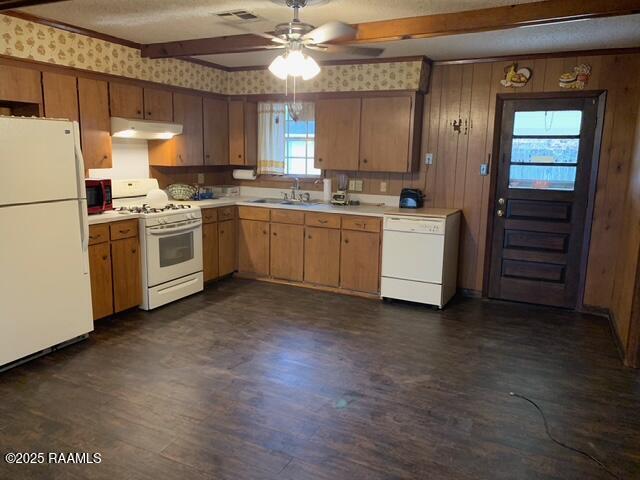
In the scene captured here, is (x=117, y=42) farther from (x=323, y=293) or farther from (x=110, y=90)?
(x=323, y=293)

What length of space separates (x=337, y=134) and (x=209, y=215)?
1651 millimetres

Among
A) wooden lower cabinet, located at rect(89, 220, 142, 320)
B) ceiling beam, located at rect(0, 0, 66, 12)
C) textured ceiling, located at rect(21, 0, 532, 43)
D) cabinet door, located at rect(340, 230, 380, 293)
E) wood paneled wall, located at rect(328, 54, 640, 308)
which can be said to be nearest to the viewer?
ceiling beam, located at rect(0, 0, 66, 12)

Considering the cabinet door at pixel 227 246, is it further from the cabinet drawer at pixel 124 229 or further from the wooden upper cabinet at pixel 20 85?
the wooden upper cabinet at pixel 20 85

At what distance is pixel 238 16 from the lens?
3.57 m

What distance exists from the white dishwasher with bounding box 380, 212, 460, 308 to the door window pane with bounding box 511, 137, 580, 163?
91cm

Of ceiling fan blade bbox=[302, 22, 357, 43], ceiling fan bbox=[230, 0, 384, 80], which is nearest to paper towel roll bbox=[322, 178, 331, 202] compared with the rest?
ceiling fan bbox=[230, 0, 384, 80]

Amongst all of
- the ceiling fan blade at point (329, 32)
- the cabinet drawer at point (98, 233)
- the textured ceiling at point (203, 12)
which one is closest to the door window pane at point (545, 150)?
the textured ceiling at point (203, 12)

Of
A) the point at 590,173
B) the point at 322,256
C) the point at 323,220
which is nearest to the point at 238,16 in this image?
the point at 323,220

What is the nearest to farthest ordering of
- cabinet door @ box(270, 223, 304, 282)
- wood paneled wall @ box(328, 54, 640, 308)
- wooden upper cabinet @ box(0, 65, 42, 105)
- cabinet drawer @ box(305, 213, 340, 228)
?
wooden upper cabinet @ box(0, 65, 42, 105)
wood paneled wall @ box(328, 54, 640, 308)
cabinet drawer @ box(305, 213, 340, 228)
cabinet door @ box(270, 223, 304, 282)

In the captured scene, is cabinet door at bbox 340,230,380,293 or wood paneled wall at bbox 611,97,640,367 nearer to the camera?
wood paneled wall at bbox 611,97,640,367

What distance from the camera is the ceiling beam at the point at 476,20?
2.84 m

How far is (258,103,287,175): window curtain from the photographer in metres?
5.88

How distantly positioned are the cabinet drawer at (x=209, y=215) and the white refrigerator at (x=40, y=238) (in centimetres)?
162

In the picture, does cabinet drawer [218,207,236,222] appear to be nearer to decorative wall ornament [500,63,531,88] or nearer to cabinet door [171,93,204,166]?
cabinet door [171,93,204,166]
